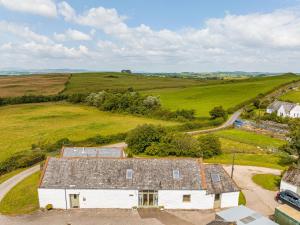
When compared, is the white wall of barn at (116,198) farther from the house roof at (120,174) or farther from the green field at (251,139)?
the green field at (251,139)

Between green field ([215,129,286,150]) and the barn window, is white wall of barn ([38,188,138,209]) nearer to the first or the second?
the barn window

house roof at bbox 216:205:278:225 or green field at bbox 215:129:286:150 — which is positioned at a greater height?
house roof at bbox 216:205:278:225

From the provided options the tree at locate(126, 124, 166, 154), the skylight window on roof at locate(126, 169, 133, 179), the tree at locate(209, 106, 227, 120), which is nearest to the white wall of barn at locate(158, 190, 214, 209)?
the skylight window on roof at locate(126, 169, 133, 179)

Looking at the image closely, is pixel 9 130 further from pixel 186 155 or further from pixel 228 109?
pixel 228 109

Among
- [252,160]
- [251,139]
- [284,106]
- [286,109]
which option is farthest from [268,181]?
[284,106]

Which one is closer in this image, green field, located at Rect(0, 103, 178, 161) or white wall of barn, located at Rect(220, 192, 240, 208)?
white wall of barn, located at Rect(220, 192, 240, 208)

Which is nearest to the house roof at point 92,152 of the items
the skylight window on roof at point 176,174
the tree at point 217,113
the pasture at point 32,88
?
the skylight window on roof at point 176,174

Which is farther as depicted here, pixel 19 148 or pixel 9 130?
pixel 9 130

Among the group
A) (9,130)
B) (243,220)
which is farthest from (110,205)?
(9,130)
